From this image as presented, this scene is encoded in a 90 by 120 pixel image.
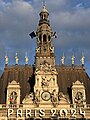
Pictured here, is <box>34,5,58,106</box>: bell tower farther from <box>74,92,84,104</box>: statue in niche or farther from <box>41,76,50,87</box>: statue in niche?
<box>74,92,84,104</box>: statue in niche

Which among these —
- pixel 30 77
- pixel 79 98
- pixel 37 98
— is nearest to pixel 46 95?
pixel 37 98

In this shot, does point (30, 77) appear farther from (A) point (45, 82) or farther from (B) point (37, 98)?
(B) point (37, 98)

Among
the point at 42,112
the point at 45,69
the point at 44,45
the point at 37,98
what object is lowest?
the point at 42,112

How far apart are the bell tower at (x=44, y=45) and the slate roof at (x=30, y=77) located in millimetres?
3744

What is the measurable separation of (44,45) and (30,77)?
6726mm

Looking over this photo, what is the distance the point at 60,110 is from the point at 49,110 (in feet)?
6.25

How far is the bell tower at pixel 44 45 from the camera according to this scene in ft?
209

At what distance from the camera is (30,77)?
2554 inches

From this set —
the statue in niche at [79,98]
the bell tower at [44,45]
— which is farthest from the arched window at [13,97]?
the statue in niche at [79,98]

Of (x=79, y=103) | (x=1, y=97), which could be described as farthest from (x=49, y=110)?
(x=1, y=97)

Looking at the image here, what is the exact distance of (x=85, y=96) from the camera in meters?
60.9

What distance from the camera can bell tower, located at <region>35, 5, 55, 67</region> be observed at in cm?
6381

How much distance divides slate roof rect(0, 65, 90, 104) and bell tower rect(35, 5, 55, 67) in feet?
12.3

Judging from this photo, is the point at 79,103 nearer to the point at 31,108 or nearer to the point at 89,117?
the point at 89,117
